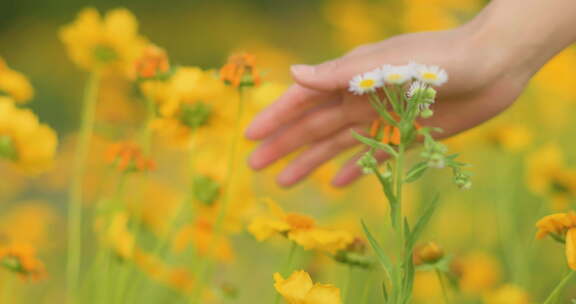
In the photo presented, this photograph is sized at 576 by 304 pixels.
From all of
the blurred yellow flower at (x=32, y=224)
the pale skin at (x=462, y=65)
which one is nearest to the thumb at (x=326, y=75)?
the pale skin at (x=462, y=65)

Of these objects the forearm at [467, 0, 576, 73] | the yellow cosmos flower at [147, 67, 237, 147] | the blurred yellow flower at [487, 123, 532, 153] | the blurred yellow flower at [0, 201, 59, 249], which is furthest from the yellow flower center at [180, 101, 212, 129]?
the blurred yellow flower at [0, 201, 59, 249]

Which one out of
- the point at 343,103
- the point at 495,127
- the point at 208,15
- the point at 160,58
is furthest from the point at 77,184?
the point at 208,15

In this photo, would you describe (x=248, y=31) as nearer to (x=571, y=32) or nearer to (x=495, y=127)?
(x=495, y=127)

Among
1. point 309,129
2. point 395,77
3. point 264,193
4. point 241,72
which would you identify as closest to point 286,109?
point 309,129

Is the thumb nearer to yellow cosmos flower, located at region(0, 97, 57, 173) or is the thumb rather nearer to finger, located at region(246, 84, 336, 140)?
finger, located at region(246, 84, 336, 140)

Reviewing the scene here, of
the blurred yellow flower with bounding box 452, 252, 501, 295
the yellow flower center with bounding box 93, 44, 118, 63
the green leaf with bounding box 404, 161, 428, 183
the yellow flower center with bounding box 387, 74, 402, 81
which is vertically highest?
the yellow flower center with bounding box 93, 44, 118, 63

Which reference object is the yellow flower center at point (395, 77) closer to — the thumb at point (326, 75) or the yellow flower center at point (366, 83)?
the yellow flower center at point (366, 83)

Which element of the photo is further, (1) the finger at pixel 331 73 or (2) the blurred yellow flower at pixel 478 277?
(2) the blurred yellow flower at pixel 478 277
